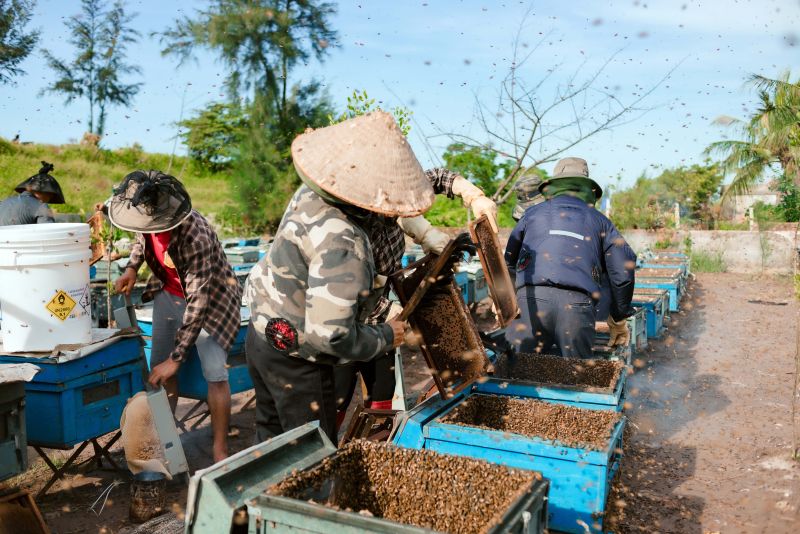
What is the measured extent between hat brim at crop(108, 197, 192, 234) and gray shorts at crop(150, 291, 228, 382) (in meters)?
0.64

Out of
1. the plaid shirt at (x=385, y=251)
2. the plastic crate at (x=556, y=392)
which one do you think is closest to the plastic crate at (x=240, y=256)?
the plaid shirt at (x=385, y=251)

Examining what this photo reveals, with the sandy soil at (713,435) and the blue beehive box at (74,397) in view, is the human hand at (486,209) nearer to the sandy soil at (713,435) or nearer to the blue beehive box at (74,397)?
the sandy soil at (713,435)

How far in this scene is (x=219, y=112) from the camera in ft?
86.0

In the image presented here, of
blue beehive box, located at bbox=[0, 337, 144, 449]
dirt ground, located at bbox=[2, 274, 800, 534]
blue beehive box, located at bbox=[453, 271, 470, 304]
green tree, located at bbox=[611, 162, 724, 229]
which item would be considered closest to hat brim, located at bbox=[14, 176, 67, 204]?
dirt ground, located at bbox=[2, 274, 800, 534]

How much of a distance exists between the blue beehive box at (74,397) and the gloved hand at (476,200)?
2062mm

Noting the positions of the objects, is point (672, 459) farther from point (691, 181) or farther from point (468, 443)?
point (691, 181)

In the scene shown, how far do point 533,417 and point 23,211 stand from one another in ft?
18.0

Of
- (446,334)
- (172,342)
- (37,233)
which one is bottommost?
(172,342)

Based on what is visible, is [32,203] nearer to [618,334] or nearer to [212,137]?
[618,334]

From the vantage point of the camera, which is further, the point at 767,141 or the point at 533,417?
the point at 767,141

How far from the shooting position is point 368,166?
2303 mm

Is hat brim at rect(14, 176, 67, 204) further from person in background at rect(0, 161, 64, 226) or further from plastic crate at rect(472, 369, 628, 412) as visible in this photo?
plastic crate at rect(472, 369, 628, 412)

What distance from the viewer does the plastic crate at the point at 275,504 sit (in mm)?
1646

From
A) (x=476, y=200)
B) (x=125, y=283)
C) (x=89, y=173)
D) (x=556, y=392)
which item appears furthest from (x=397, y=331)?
(x=89, y=173)
